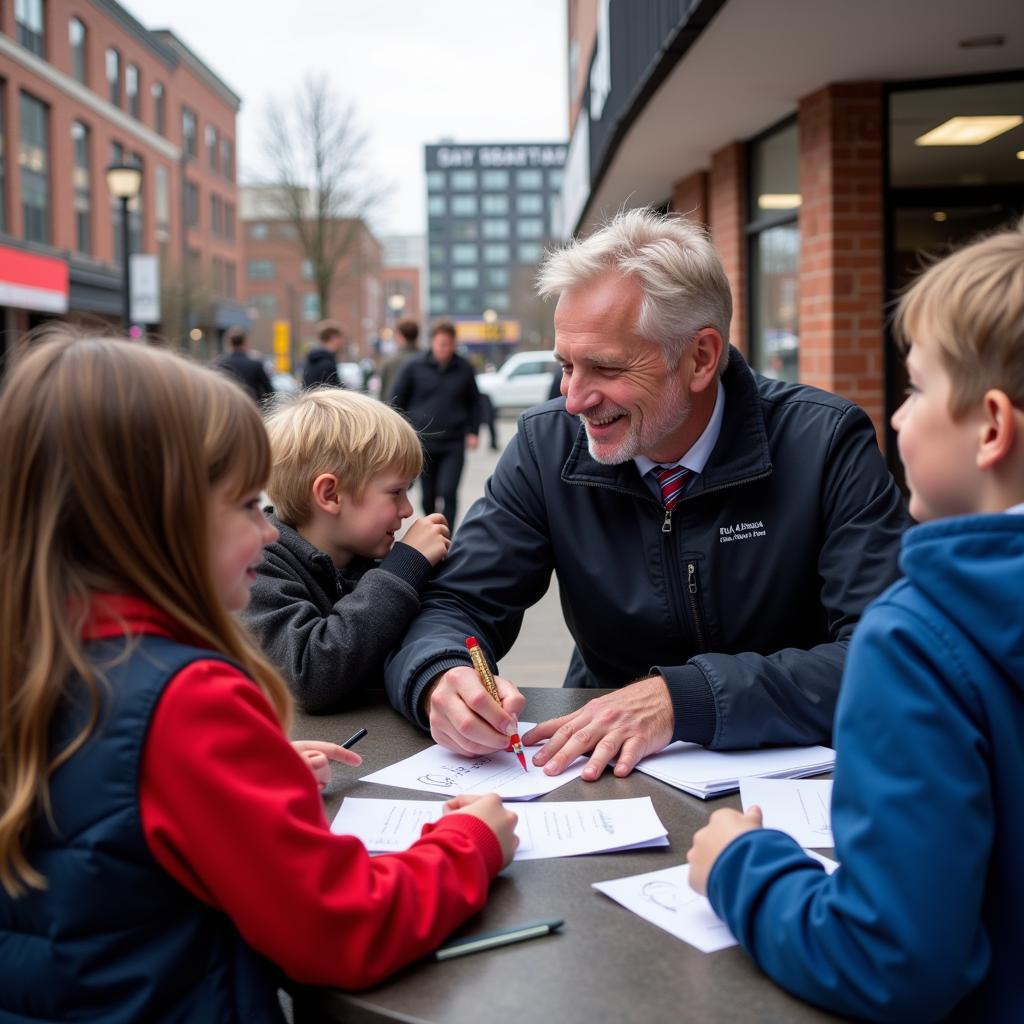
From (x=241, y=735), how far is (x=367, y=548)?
4.75ft

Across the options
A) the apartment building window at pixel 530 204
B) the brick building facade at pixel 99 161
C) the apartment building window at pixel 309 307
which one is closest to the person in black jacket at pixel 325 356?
the brick building facade at pixel 99 161

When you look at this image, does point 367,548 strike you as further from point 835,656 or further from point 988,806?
point 988,806

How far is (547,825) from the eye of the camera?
1.67 m

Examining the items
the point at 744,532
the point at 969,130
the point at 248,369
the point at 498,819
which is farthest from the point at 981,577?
the point at 248,369

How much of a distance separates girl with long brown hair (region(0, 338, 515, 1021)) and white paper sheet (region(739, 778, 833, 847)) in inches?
21.8

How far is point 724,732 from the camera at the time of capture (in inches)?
77.3

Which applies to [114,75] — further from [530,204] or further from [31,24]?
[530,204]

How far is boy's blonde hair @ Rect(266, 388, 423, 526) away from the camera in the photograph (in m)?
2.54

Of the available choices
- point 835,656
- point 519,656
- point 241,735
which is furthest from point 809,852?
point 519,656

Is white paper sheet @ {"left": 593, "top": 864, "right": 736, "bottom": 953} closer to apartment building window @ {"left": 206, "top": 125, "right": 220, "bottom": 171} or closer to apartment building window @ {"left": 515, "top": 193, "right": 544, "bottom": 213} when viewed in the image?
apartment building window @ {"left": 206, "top": 125, "right": 220, "bottom": 171}

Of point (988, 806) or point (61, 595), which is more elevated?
point (61, 595)

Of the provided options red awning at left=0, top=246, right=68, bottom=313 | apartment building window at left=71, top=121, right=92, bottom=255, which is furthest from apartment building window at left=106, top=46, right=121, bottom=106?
red awning at left=0, top=246, right=68, bottom=313

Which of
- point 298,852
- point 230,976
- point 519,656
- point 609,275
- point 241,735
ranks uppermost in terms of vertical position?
point 609,275

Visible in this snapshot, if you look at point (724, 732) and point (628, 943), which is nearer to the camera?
point (628, 943)
